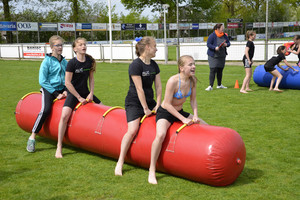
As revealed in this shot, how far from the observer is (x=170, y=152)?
182 inches

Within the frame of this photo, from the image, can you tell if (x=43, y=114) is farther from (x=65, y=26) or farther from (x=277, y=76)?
(x=65, y=26)

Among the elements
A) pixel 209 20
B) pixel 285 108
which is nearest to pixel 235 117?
pixel 285 108

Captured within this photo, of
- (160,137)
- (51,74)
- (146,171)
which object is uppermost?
(51,74)

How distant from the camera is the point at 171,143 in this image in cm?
462

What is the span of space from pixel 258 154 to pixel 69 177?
2.94 meters

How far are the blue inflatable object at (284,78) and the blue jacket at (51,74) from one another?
8104 millimetres

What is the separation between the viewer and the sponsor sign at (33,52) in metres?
29.0

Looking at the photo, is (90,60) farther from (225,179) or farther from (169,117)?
(225,179)

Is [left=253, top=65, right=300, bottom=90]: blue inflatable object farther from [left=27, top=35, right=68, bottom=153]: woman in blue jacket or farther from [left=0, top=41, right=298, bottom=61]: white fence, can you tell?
[left=0, top=41, right=298, bottom=61]: white fence

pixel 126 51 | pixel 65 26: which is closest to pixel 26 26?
pixel 65 26

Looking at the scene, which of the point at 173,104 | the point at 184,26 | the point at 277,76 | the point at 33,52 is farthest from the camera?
the point at 184,26

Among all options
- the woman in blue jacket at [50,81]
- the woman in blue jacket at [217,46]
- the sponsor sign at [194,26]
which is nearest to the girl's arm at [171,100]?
the woman in blue jacket at [50,81]

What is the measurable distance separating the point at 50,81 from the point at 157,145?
8.68 ft

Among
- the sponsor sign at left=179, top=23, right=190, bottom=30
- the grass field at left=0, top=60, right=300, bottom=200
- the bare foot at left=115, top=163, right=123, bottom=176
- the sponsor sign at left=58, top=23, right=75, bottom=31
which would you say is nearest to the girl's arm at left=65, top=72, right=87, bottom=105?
the grass field at left=0, top=60, right=300, bottom=200
